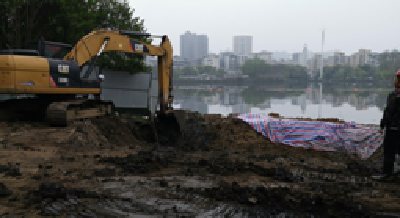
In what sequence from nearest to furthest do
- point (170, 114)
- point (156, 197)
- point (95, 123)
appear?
point (156, 197), point (95, 123), point (170, 114)

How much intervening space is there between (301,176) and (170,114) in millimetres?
6441

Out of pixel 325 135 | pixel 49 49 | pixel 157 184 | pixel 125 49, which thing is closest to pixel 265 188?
pixel 157 184

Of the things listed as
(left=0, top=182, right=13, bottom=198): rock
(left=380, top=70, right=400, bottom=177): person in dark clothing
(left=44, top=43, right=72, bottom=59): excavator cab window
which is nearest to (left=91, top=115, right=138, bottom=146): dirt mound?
(left=44, top=43, right=72, bottom=59): excavator cab window

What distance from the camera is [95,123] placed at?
435 inches

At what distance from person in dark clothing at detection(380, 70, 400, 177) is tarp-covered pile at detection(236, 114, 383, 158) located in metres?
4.73

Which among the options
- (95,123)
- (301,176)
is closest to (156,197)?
(301,176)

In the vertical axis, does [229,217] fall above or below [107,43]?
below

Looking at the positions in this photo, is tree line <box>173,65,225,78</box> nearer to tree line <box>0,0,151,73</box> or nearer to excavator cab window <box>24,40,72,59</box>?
tree line <box>0,0,151,73</box>

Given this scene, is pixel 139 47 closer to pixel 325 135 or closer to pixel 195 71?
pixel 325 135

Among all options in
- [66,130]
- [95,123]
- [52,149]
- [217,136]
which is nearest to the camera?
[52,149]

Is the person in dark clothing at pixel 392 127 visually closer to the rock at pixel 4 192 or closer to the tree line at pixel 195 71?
the rock at pixel 4 192

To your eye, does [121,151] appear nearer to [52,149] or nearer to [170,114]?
[52,149]

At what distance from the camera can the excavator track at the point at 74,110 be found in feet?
31.4

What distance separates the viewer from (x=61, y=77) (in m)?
9.93
